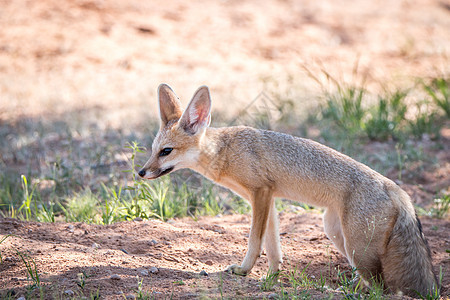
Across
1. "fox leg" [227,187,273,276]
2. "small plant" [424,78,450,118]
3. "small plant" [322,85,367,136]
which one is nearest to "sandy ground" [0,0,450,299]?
"fox leg" [227,187,273,276]

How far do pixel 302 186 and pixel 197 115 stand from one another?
117cm

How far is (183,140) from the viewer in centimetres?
490

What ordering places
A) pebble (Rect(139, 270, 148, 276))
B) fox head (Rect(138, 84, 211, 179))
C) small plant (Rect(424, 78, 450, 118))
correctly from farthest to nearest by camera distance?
small plant (Rect(424, 78, 450, 118)) → fox head (Rect(138, 84, 211, 179)) → pebble (Rect(139, 270, 148, 276))

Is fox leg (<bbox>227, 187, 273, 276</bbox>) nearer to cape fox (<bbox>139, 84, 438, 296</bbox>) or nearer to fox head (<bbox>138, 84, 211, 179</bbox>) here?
cape fox (<bbox>139, 84, 438, 296</bbox>)

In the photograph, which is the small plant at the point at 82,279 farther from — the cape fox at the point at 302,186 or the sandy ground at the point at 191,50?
the sandy ground at the point at 191,50

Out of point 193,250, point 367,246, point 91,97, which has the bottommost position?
point 91,97

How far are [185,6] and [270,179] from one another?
11315 mm

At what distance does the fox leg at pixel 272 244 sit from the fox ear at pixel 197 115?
101cm

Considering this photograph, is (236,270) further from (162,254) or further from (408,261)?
(408,261)

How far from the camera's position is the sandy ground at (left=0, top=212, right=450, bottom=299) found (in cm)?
391

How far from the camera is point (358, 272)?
15.1 ft

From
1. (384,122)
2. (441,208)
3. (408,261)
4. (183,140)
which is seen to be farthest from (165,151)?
(384,122)

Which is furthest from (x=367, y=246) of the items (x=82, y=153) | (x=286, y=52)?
A: (x=286, y=52)

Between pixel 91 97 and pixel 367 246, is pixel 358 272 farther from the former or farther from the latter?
pixel 91 97
